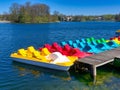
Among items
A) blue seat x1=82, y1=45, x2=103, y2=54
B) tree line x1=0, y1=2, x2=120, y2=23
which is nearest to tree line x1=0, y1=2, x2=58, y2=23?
tree line x1=0, y1=2, x2=120, y2=23

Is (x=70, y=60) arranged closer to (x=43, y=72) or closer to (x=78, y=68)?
(x=78, y=68)

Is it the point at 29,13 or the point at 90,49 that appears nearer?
the point at 90,49

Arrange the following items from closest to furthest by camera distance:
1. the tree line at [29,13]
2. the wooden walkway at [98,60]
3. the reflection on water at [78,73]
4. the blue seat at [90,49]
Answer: the reflection on water at [78,73] < the wooden walkway at [98,60] < the blue seat at [90,49] < the tree line at [29,13]

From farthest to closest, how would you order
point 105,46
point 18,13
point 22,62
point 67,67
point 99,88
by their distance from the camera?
point 18,13
point 105,46
point 22,62
point 67,67
point 99,88

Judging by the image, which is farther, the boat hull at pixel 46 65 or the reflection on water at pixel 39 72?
the boat hull at pixel 46 65

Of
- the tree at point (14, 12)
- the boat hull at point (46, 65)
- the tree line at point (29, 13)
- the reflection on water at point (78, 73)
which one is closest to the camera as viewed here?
the reflection on water at point (78, 73)

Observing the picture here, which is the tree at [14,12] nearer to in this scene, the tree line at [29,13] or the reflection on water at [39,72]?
the tree line at [29,13]

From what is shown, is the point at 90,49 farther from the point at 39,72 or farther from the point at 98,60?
the point at 39,72

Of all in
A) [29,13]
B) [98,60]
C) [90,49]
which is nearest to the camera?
[98,60]

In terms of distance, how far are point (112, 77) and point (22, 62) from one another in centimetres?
855

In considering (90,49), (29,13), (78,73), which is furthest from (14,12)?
(78,73)

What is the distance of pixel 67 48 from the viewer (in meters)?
22.9

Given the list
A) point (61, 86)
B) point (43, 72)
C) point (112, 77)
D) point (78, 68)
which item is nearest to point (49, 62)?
point (43, 72)

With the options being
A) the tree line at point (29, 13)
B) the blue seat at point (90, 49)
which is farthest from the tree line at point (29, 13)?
the blue seat at point (90, 49)
